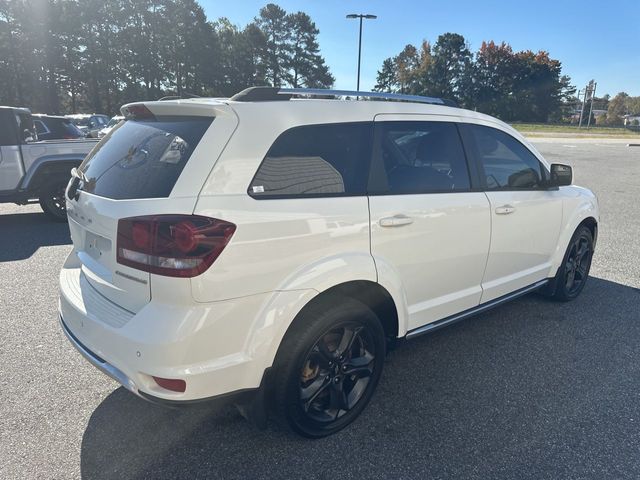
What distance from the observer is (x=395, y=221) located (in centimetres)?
254

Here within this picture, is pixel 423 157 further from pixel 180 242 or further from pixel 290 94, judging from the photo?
pixel 180 242

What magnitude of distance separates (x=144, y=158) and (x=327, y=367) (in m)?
1.52

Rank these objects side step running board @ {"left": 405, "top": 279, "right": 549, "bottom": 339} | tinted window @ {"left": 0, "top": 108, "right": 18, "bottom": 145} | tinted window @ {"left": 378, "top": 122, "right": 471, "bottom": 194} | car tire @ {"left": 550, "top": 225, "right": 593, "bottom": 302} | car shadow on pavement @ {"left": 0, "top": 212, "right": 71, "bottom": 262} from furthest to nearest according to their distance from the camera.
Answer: tinted window @ {"left": 0, "top": 108, "right": 18, "bottom": 145}, car shadow on pavement @ {"left": 0, "top": 212, "right": 71, "bottom": 262}, car tire @ {"left": 550, "top": 225, "right": 593, "bottom": 302}, side step running board @ {"left": 405, "top": 279, "right": 549, "bottom": 339}, tinted window @ {"left": 378, "top": 122, "right": 471, "bottom": 194}

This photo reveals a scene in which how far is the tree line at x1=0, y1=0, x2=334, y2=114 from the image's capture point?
1684 inches

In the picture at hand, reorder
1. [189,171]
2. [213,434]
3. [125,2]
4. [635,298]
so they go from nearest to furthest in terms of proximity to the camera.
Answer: [189,171] → [213,434] → [635,298] → [125,2]

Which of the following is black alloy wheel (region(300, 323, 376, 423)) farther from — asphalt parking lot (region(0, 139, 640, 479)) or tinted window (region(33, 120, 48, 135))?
tinted window (region(33, 120, 48, 135))

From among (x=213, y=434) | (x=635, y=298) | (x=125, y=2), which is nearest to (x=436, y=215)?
(x=213, y=434)

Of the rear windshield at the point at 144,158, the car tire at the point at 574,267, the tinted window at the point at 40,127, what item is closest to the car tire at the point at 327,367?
the rear windshield at the point at 144,158

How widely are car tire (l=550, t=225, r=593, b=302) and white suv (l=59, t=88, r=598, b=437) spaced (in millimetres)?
1537

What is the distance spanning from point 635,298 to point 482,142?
2.73 metres

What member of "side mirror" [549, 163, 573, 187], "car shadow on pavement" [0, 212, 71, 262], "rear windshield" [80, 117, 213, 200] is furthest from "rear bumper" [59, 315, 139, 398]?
"car shadow on pavement" [0, 212, 71, 262]

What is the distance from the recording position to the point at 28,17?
42.2m

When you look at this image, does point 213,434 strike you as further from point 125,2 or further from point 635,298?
point 125,2

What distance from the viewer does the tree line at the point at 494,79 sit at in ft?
246
